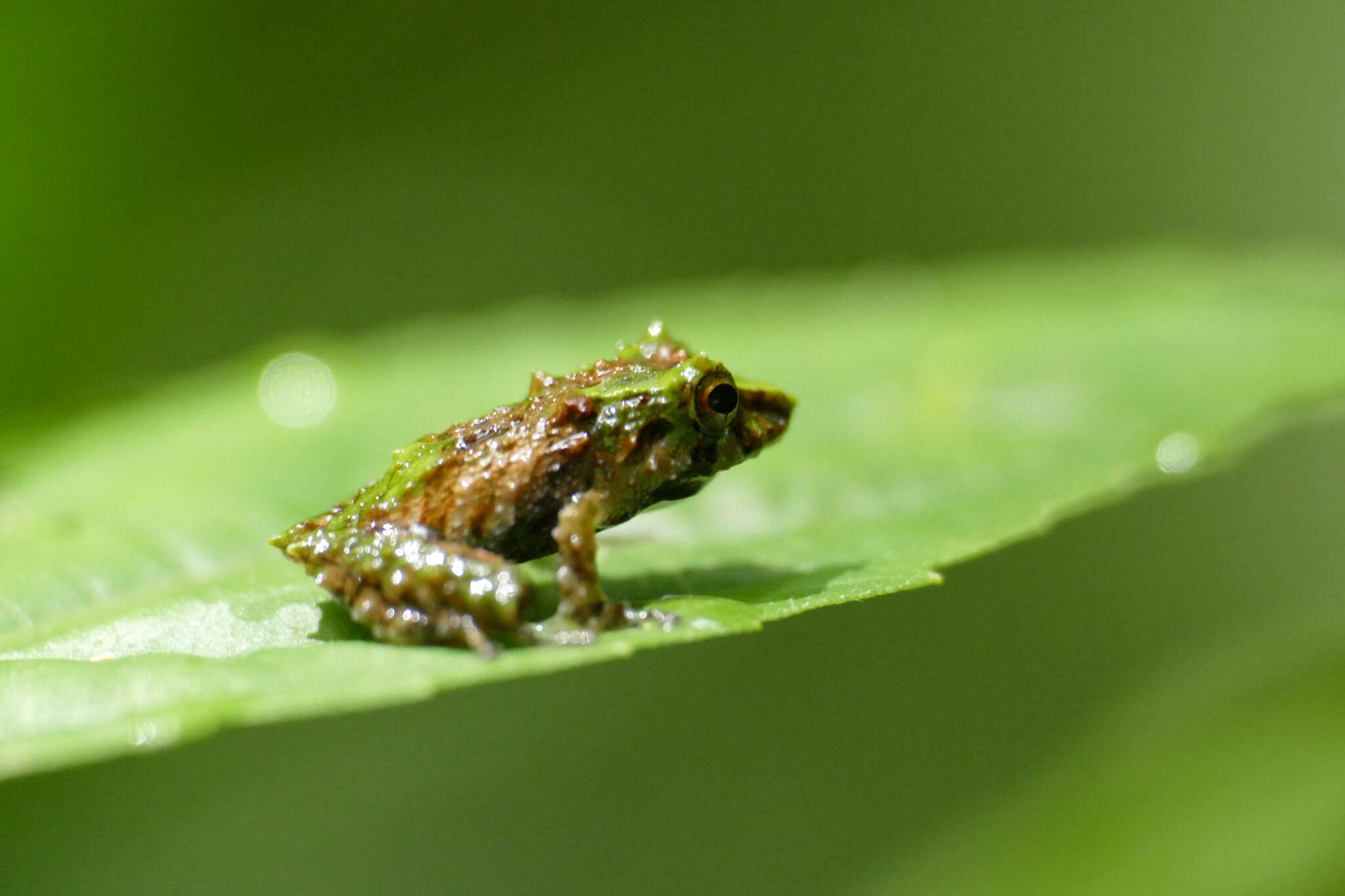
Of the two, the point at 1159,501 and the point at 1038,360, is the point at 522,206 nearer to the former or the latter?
the point at 1159,501

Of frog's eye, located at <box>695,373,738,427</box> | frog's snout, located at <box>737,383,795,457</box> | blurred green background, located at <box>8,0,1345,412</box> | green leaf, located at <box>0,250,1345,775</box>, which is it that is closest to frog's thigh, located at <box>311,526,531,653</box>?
green leaf, located at <box>0,250,1345,775</box>

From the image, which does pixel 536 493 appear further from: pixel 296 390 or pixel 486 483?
pixel 296 390

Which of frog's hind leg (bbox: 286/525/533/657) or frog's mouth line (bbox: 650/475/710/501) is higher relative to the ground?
frog's mouth line (bbox: 650/475/710/501)

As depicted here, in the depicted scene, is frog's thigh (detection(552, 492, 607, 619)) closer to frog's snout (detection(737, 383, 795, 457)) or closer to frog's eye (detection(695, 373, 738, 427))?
frog's eye (detection(695, 373, 738, 427))

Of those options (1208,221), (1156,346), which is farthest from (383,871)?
(1208,221)

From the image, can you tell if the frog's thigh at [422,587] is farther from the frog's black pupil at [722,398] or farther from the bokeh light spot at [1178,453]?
the bokeh light spot at [1178,453]

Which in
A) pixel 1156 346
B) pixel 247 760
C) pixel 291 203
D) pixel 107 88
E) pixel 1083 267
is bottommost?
pixel 247 760
